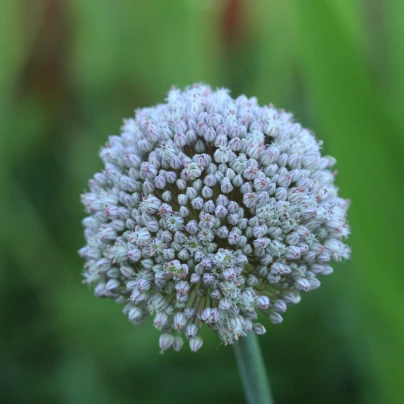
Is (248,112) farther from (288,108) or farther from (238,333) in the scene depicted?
(288,108)

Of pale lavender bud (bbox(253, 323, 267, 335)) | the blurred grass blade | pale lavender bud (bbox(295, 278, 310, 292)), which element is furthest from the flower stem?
the blurred grass blade

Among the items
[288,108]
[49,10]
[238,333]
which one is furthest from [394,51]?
[49,10]

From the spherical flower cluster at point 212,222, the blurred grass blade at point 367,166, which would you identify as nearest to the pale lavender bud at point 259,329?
the spherical flower cluster at point 212,222

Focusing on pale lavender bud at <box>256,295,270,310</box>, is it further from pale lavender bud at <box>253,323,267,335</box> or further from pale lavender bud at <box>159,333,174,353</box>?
pale lavender bud at <box>159,333,174,353</box>

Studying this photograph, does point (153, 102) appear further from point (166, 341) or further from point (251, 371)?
point (251, 371)

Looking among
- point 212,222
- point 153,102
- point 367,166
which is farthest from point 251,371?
point 153,102
